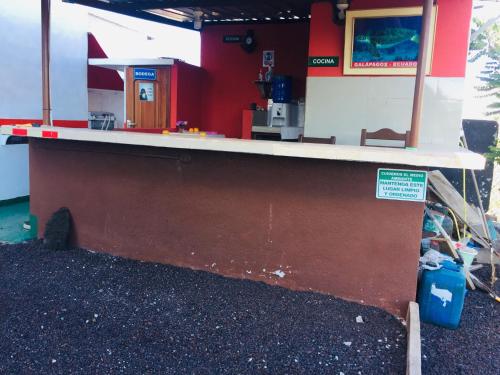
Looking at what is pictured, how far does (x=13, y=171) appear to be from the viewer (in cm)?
720

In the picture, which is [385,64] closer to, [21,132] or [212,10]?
[212,10]

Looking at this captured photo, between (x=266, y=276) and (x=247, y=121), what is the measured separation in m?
4.72

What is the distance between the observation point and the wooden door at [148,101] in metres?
8.34

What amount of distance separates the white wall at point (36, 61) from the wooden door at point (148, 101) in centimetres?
83

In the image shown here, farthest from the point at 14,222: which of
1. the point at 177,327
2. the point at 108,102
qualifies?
the point at 108,102

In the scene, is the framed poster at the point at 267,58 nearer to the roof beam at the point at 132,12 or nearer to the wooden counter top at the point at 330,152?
the roof beam at the point at 132,12

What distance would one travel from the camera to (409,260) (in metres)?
3.56

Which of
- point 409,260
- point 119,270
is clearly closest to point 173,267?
point 119,270

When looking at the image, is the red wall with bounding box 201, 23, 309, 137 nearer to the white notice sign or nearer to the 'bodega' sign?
the 'bodega' sign

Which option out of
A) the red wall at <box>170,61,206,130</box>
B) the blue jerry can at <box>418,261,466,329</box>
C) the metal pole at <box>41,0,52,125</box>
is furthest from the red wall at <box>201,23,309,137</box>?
the blue jerry can at <box>418,261,466,329</box>

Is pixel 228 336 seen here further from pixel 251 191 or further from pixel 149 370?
pixel 251 191

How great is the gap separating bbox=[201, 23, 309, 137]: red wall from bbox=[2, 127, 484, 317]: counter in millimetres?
A: 4581

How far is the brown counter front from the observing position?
3.63 meters

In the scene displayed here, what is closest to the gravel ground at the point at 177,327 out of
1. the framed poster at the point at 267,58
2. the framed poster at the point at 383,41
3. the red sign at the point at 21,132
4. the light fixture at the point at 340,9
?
the red sign at the point at 21,132
